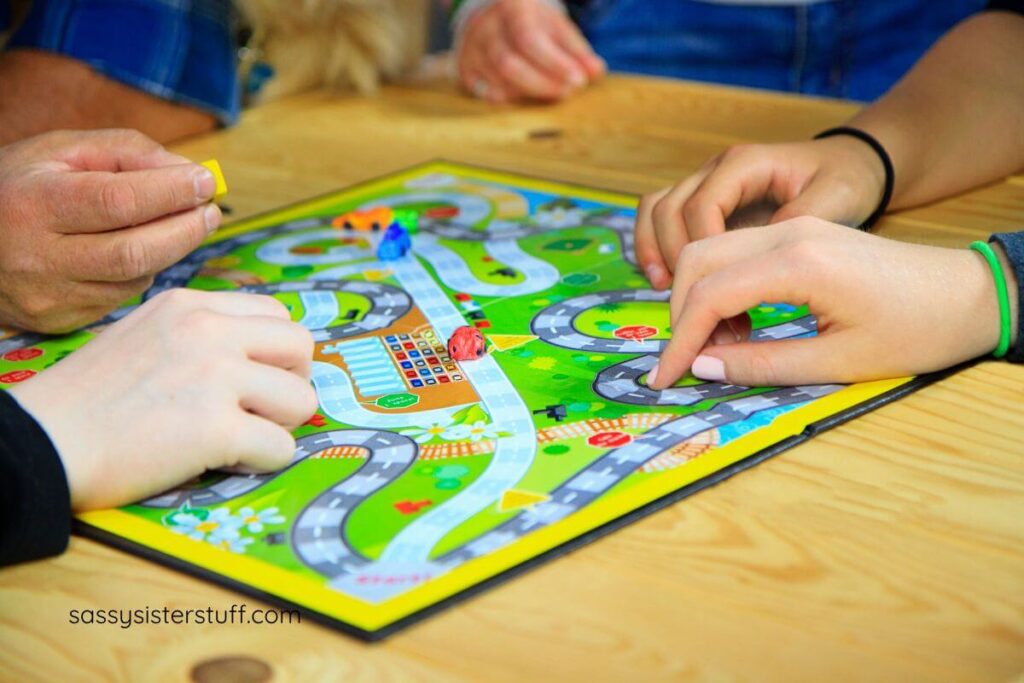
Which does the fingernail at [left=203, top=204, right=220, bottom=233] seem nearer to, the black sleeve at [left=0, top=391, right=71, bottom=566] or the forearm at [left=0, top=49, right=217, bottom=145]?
the black sleeve at [left=0, top=391, right=71, bottom=566]

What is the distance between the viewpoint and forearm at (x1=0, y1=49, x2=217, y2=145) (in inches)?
46.7

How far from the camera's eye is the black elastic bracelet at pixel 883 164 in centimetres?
97

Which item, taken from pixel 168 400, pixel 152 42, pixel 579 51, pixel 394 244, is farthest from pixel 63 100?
pixel 168 400

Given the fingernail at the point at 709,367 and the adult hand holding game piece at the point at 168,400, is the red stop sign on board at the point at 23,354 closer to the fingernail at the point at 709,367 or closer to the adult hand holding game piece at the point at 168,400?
the adult hand holding game piece at the point at 168,400

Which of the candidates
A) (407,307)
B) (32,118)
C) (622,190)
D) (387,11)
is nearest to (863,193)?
(622,190)

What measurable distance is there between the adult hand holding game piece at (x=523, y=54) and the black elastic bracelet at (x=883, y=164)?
46 centimetres

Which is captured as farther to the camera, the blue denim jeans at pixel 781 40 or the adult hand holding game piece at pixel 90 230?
the blue denim jeans at pixel 781 40

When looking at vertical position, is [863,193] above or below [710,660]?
above

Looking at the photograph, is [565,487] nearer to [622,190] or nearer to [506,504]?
[506,504]

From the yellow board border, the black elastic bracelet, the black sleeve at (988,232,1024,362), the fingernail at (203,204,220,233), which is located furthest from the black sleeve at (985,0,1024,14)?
the fingernail at (203,204,220,233)

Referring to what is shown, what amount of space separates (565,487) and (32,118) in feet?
2.66

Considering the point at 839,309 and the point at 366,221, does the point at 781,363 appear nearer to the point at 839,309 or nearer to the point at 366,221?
the point at 839,309

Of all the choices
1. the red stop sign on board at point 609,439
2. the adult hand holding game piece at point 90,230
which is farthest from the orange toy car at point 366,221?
the red stop sign on board at point 609,439

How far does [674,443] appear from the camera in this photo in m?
0.66
